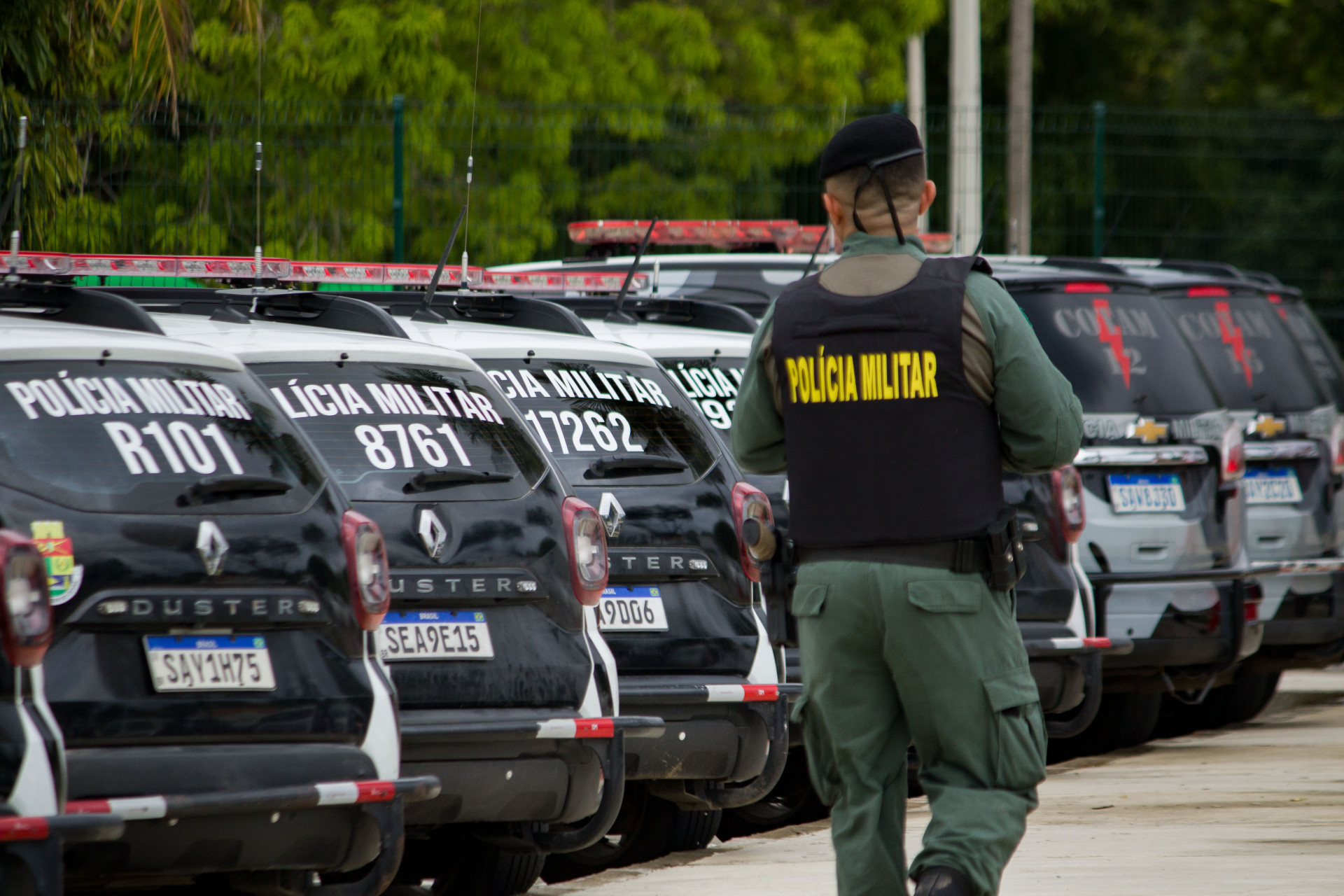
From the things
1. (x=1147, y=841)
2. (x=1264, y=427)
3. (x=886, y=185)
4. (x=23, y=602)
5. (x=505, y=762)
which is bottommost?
(x=1147, y=841)

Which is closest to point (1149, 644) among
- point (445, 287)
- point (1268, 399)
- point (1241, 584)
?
point (1241, 584)

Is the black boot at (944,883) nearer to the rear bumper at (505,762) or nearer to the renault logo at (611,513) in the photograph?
the rear bumper at (505,762)

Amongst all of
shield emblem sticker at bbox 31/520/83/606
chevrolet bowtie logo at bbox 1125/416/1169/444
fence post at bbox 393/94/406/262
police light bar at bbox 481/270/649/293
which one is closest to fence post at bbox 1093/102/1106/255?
fence post at bbox 393/94/406/262

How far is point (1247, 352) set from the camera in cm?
1055

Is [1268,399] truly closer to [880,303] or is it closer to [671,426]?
[671,426]

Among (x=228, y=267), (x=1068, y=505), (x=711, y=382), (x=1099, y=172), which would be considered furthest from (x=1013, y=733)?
(x=1099, y=172)

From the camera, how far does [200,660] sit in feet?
15.5

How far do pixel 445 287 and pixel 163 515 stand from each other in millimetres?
3835

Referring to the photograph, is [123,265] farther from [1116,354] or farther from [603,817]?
[1116,354]

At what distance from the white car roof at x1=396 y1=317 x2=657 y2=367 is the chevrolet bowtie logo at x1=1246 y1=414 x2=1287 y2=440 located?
443 centimetres

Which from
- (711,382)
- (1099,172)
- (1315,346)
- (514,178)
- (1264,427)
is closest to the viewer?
(711,382)

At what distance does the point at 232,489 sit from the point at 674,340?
316 centimetres

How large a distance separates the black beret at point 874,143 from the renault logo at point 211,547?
1605 millimetres

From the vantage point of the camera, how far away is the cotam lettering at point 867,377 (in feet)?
14.4
